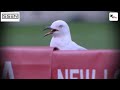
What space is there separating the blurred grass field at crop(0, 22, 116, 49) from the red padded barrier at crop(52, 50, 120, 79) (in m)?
0.09

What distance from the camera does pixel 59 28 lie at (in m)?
3.07

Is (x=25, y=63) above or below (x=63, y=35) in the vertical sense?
below

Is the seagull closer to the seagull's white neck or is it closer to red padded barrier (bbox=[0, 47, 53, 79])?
the seagull's white neck

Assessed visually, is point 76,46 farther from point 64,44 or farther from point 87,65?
point 87,65

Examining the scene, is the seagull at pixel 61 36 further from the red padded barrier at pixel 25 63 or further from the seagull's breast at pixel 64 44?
the red padded barrier at pixel 25 63

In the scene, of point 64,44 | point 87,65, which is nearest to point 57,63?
point 64,44

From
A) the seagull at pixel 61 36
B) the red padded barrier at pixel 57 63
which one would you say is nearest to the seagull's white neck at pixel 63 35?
the seagull at pixel 61 36

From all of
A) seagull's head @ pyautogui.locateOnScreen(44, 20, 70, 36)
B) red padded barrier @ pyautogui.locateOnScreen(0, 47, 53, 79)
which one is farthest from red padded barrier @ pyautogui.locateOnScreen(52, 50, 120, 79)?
seagull's head @ pyautogui.locateOnScreen(44, 20, 70, 36)

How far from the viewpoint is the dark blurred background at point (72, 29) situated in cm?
303

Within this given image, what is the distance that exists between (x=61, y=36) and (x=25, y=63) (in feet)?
1.69

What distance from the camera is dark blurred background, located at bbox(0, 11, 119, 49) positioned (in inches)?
119

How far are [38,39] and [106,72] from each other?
860 millimetres
